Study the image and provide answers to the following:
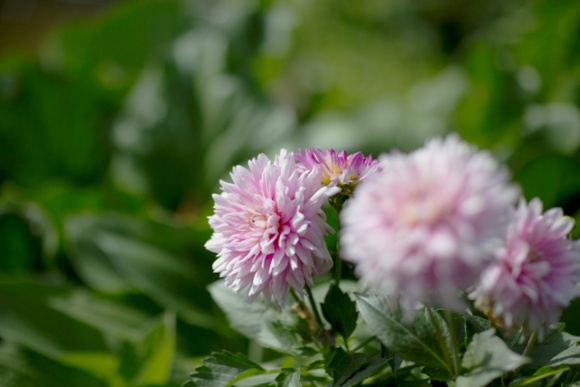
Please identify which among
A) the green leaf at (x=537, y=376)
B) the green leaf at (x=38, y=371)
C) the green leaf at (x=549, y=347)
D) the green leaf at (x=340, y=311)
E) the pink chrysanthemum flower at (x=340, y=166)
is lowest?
the green leaf at (x=537, y=376)

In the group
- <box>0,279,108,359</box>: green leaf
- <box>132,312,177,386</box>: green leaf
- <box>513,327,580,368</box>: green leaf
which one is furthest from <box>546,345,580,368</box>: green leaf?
<box>0,279,108,359</box>: green leaf

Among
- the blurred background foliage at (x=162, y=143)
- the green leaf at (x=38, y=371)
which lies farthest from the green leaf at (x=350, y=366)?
the green leaf at (x=38, y=371)

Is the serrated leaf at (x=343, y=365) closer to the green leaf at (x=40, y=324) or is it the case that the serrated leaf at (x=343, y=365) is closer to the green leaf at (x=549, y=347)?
the green leaf at (x=549, y=347)

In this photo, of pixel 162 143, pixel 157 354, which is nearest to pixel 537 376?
pixel 157 354

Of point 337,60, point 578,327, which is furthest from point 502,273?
point 337,60

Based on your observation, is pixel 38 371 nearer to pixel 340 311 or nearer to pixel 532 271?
pixel 340 311

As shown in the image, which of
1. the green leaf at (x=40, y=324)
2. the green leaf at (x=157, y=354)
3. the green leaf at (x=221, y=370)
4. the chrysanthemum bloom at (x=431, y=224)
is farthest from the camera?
the green leaf at (x=40, y=324)

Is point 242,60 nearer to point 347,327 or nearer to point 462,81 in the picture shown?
point 462,81
